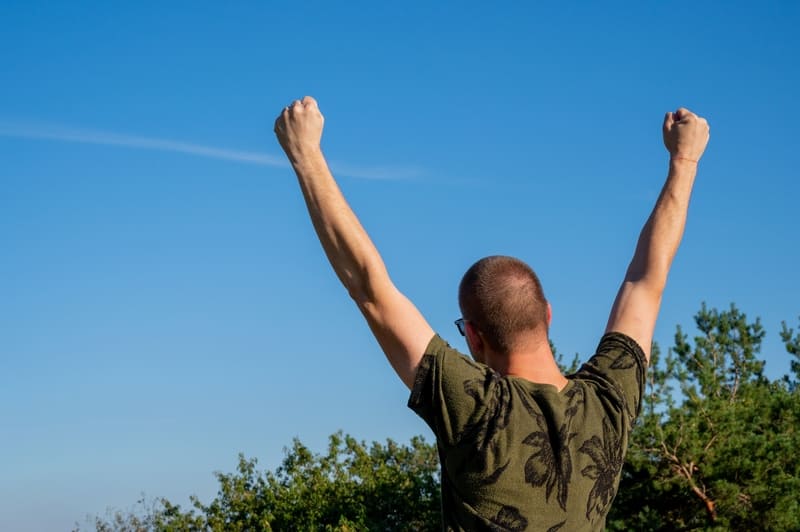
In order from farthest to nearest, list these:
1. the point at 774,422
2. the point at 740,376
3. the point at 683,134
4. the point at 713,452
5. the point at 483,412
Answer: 1. the point at 740,376
2. the point at 774,422
3. the point at 713,452
4. the point at 683,134
5. the point at 483,412

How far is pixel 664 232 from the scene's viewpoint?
3.11 meters

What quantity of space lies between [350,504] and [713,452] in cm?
689

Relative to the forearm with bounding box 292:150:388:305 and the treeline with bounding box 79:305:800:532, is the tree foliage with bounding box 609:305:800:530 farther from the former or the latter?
the forearm with bounding box 292:150:388:305

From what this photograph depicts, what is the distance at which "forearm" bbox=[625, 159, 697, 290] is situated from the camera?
303cm

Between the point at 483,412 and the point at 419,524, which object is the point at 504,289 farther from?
the point at 419,524

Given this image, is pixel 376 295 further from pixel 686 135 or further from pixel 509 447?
pixel 686 135

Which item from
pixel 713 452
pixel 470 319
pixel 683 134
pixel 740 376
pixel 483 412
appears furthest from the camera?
pixel 740 376

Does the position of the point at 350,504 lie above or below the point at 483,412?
above

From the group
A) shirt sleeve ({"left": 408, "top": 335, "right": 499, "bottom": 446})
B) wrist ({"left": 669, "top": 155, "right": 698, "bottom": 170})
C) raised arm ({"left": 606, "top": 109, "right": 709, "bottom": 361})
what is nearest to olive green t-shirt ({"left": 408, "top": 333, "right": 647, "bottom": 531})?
shirt sleeve ({"left": 408, "top": 335, "right": 499, "bottom": 446})

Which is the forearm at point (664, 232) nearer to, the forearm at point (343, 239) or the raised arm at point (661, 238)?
the raised arm at point (661, 238)

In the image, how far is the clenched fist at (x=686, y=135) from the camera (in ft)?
10.9

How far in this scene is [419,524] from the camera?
18469 mm

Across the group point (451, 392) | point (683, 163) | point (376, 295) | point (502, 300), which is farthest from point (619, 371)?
point (683, 163)

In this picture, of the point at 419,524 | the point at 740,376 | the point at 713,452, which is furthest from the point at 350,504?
the point at 740,376
